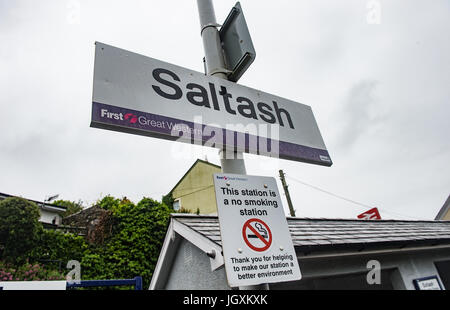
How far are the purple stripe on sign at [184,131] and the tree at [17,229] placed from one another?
11669 millimetres

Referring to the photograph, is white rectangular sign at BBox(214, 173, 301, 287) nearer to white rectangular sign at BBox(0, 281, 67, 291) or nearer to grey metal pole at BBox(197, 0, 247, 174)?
grey metal pole at BBox(197, 0, 247, 174)

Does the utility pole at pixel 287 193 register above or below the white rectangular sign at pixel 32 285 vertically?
above

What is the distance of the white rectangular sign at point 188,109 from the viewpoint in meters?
1.92

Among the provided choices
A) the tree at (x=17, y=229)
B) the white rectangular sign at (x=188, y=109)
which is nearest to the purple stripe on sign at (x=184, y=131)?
the white rectangular sign at (x=188, y=109)

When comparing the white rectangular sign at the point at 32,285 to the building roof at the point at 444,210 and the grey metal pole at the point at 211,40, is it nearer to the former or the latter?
the grey metal pole at the point at 211,40

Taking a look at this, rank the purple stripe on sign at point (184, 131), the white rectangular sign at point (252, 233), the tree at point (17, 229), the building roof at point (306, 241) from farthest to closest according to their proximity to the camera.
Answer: the tree at point (17, 229) → the building roof at point (306, 241) → the purple stripe on sign at point (184, 131) → the white rectangular sign at point (252, 233)

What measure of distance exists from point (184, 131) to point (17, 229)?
12052 millimetres

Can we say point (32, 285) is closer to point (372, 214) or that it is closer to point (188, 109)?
→ point (188, 109)

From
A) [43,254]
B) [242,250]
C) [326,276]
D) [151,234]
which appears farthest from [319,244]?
[43,254]

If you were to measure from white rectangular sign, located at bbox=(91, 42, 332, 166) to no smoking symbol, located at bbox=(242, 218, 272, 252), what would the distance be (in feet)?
2.32

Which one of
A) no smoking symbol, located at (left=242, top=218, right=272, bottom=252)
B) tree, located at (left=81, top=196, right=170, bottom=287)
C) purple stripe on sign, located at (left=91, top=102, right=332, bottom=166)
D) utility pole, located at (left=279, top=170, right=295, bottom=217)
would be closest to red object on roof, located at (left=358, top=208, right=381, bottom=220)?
utility pole, located at (left=279, top=170, right=295, bottom=217)

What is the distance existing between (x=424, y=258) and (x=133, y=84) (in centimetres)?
719

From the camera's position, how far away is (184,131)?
6.60ft
